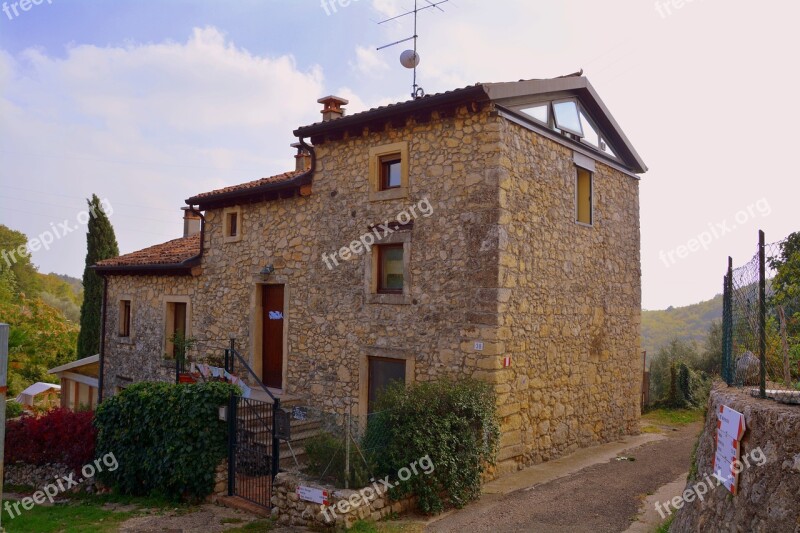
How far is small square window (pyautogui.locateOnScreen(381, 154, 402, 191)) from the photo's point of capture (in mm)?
10234

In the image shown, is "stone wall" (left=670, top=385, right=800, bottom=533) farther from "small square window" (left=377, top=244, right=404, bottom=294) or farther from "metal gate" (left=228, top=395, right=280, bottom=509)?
"metal gate" (left=228, top=395, right=280, bottom=509)

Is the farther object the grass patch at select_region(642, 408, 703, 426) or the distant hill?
the distant hill

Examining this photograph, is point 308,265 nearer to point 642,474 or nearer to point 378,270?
point 378,270

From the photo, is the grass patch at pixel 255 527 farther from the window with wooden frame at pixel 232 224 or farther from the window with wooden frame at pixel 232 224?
the window with wooden frame at pixel 232 224

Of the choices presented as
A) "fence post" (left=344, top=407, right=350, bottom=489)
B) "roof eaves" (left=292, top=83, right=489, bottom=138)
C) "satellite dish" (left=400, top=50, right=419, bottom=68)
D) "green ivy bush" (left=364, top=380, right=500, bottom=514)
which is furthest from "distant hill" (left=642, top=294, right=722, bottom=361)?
"fence post" (left=344, top=407, right=350, bottom=489)

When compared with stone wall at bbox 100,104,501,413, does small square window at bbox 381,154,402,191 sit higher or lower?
higher

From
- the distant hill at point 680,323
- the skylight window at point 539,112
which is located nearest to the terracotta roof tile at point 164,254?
the skylight window at point 539,112

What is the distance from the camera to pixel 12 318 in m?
27.0

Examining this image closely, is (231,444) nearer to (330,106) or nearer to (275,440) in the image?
(275,440)

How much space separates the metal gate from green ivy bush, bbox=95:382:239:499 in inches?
6.8

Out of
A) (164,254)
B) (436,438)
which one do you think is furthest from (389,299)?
(164,254)

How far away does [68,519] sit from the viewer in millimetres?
8523

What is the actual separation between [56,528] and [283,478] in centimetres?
331

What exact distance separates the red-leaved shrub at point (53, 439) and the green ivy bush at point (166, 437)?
2.30 feet
